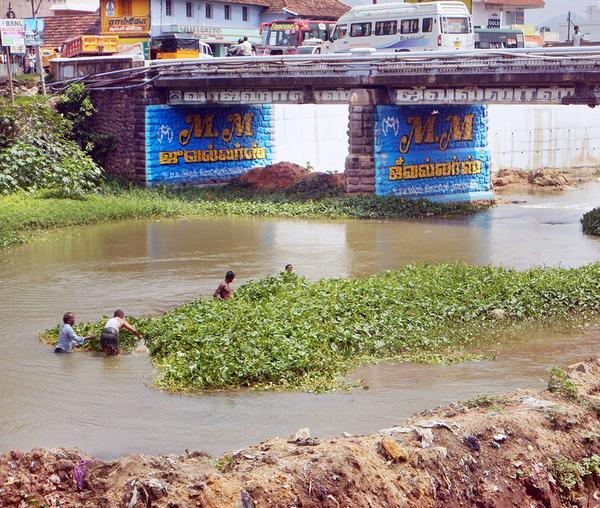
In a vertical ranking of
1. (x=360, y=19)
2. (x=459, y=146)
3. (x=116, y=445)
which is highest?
(x=360, y=19)

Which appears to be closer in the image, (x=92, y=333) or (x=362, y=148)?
(x=92, y=333)

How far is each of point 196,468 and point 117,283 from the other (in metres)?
15.5

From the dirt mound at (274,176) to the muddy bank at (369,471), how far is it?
3166cm

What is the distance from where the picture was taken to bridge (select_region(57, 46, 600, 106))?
116ft

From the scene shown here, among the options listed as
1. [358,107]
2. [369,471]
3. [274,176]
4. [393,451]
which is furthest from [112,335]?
[274,176]

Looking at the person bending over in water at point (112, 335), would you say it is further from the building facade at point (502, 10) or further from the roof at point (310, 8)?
the building facade at point (502, 10)

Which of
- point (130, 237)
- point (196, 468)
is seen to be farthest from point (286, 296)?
point (130, 237)

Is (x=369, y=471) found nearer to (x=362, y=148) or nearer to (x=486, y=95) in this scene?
(x=486, y=95)

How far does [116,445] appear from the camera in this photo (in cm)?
1505

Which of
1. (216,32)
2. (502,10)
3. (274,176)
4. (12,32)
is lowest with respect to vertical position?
(274,176)

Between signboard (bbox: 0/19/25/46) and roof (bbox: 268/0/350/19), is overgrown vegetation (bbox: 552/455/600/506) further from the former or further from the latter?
roof (bbox: 268/0/350/19)

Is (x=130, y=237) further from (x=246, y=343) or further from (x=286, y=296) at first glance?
(x=246, y=343)

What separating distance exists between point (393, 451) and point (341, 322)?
7.99 meters

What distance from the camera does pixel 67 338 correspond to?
64.4 ft
